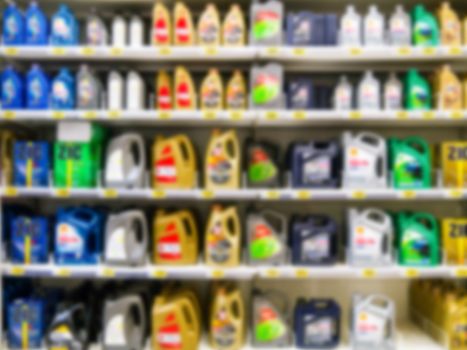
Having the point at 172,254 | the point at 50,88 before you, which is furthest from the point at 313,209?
the point at 50,88

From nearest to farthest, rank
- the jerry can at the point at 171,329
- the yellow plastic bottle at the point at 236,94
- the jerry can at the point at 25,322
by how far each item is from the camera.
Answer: the jerry can at the point at 171,329
the jerry can at the point at 25,322
the yellow plastic bottle at the point at 236,94

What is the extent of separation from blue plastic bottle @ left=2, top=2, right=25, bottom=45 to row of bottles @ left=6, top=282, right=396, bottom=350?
5.60 feet

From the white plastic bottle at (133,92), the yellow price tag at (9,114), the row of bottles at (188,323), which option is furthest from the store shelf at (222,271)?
the white plastic bottle at (133,92)

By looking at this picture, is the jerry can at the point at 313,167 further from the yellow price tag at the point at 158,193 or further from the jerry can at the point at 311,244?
the yellow price tag at the point at 158,193

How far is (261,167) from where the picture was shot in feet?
12.7

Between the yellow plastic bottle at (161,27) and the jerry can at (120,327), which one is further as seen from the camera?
the yellow plastic bottle at (161,27)

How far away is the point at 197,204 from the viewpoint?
14.6 ft

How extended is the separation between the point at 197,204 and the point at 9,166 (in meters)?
1.38

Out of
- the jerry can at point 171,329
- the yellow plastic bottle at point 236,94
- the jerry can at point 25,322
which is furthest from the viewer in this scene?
the yellow plastic bottle at point 236,94

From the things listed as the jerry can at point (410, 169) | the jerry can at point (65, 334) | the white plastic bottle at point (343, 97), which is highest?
the white plastic bottle at point (343, 97)

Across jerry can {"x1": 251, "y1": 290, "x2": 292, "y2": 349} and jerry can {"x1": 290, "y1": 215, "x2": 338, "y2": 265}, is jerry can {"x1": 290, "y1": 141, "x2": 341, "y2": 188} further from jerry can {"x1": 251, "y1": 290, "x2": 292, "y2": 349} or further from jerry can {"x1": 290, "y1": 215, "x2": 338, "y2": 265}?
jerry can {"x1": 251, "y1": 290, "x2": 292, "y2": 349}

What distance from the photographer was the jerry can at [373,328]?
370cm

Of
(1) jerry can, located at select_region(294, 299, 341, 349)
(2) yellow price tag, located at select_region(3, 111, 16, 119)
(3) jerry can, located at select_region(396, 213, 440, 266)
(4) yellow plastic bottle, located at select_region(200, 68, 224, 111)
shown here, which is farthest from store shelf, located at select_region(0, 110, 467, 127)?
(1) jerry can, located at select_region(294, 299, 341, 349)

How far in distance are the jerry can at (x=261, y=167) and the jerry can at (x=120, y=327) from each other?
1.09 metres
